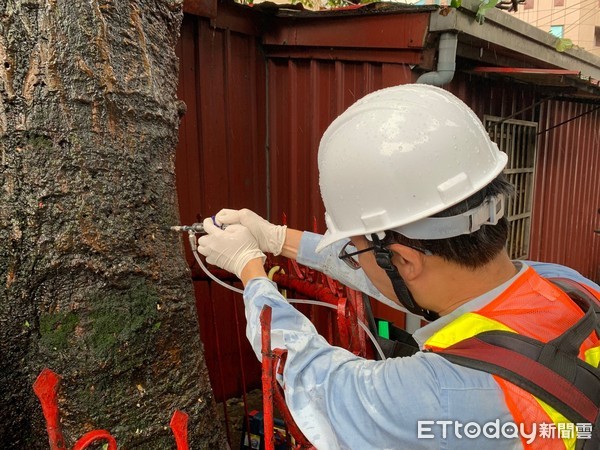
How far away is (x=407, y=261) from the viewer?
134 cm

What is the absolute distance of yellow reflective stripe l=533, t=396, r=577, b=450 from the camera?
3.46 ft

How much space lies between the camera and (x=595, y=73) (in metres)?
5.62

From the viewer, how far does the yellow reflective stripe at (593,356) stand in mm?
1195

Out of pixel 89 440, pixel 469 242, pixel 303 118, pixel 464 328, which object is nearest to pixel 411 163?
pixel 469 242

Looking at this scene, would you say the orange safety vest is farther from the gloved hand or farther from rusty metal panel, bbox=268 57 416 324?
rusty metal panel, bbox=268 57 416 324

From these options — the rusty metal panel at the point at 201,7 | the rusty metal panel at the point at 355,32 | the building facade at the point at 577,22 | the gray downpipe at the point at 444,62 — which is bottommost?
the gray downpipe at the point at 444,62

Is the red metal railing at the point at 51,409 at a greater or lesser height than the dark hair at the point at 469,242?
lesser

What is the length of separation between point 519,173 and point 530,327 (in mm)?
5171

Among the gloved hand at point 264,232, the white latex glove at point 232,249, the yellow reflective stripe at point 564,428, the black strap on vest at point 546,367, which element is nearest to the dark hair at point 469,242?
the black strap on vest at point 546,367

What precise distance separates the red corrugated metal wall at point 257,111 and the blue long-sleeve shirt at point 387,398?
216 centimetres

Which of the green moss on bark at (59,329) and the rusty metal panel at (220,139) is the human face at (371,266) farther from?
the rusty metal panel at (220,139)

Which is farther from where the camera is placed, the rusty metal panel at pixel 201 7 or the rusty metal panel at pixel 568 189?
the rusty metal panel at pixel 568 189

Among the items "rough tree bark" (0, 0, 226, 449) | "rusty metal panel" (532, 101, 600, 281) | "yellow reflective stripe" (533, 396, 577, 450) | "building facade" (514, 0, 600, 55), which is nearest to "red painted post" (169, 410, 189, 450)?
"rough tree bark" (0, 0, 226, 449)

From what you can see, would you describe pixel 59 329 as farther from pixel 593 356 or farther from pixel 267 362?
pixel 593 356
